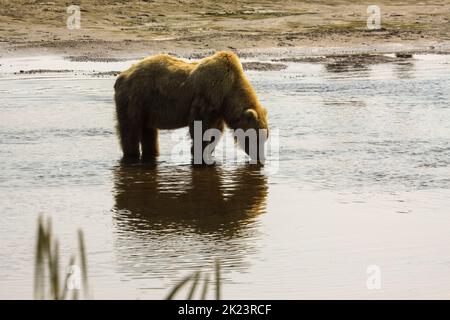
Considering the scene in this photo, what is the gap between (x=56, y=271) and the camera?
303 cm

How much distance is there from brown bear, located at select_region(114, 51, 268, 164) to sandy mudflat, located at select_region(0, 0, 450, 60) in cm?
1436

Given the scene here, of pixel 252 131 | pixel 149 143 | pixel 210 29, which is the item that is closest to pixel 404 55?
pixel 210 29

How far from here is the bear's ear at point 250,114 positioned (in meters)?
12.5

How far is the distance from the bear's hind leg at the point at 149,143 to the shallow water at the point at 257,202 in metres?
0.31

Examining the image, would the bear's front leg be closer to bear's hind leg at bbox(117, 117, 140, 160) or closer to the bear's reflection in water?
the bear's reflection in water

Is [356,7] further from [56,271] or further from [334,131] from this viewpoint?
[56,271]

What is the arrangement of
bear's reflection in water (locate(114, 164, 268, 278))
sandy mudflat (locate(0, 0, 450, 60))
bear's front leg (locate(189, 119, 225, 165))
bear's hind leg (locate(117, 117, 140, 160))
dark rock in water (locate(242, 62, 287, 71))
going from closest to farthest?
bear's reflection in water (locate(114, 164, 268, 278)) → bear's front leg (locate(189, 119, 225, 165)) → bear's hind leg (locate(117, 117, 140, 160)) → dark rock in water (locate(242, 62, 287, 71)) → sandy mudflat (locate(0, 0, 450, 60))

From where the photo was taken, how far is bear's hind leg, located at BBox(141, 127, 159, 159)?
13297 millimetres

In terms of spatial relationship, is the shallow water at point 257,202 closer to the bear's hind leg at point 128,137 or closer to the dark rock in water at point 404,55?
the bear's hind leg at point 128,137

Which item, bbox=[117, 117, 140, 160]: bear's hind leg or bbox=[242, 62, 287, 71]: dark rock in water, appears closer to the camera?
bbox=[117, 117, 140, 160]: bear's hind leg

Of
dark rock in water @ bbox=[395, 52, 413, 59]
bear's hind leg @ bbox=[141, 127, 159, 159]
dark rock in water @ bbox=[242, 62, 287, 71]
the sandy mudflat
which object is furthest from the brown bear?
dark rock in water @ bbox=[395, 52, 413, 59]

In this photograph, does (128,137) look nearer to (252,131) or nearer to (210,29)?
(252,131)

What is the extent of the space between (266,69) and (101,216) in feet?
48.8

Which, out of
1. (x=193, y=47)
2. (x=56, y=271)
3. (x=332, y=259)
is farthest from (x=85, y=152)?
(x=193, y=47)
